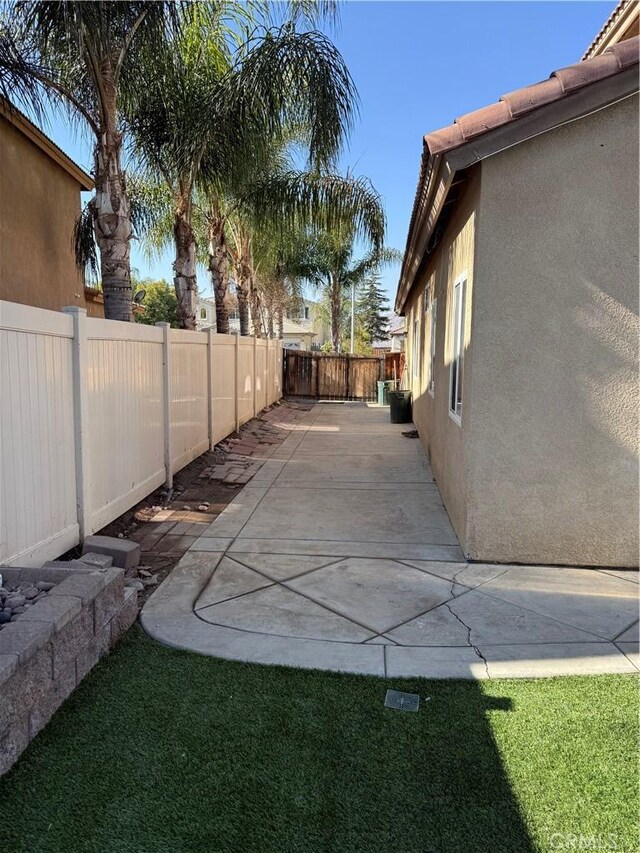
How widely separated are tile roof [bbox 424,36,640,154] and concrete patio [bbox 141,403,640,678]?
11.4ft

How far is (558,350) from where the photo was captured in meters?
4.89

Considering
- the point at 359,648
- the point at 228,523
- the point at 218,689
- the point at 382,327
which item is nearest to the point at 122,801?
the point at 218,689

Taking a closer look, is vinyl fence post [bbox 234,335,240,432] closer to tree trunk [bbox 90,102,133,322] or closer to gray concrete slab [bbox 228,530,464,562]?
tree trunk [bbox 90,102,133,322]

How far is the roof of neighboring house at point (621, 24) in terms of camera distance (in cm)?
531

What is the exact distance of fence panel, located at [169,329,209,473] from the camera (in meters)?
7.89

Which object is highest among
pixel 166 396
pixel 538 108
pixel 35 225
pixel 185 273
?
pixel 35 225

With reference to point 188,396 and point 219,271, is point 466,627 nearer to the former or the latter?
point 188,396

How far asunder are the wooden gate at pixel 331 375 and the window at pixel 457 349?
16.3 meters

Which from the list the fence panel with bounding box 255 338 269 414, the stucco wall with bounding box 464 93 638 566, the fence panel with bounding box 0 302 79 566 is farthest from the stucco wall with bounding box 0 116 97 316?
the stucco wall with bounding box 464 93 638 566

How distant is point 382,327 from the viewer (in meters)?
61.5

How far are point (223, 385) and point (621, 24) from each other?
788 cm

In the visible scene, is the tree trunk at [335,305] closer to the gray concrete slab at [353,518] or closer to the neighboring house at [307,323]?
the gray concrete slab at [353,518]

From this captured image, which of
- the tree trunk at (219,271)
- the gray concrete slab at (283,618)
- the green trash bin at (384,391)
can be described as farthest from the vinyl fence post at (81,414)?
the green trash bin at (384,391)

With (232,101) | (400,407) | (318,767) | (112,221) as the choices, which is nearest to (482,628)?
(318,767)
